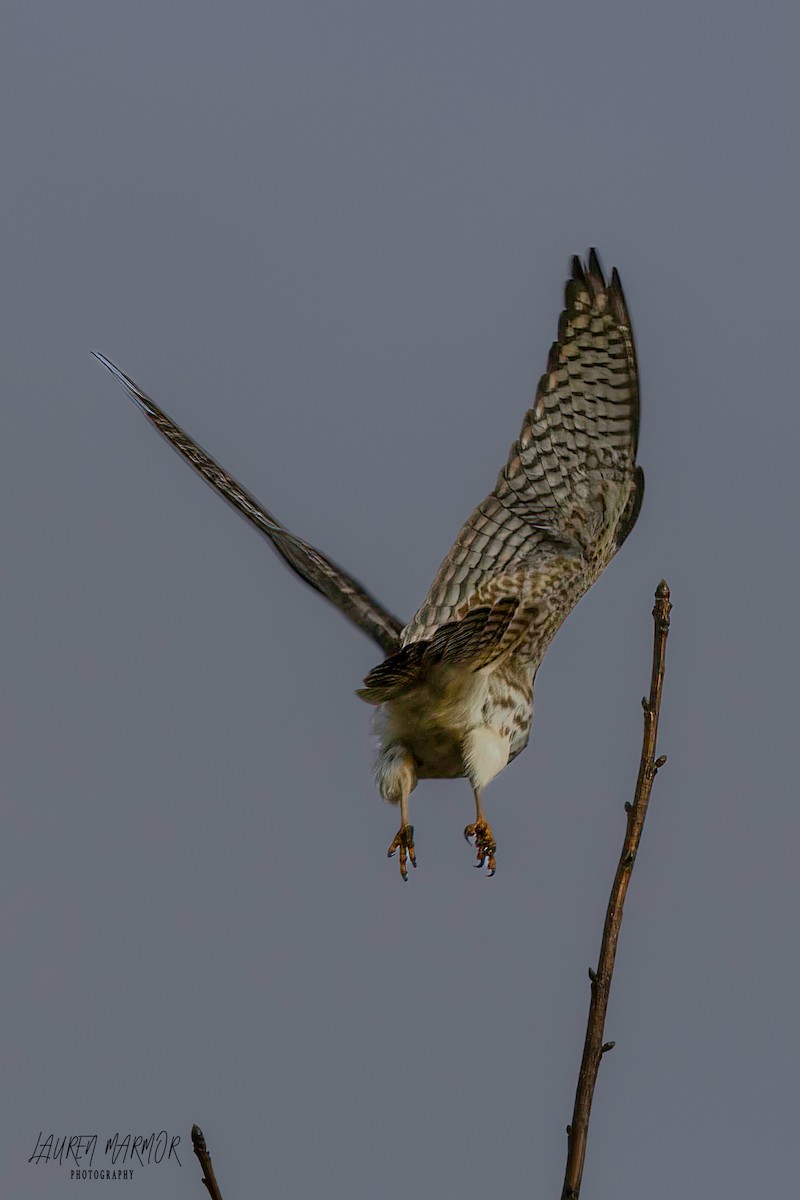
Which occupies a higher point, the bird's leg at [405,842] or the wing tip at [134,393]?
the wing tip at [134,393]

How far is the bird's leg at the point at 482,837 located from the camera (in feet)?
15.7

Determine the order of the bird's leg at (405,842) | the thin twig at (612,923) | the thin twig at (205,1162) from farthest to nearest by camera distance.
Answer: the bird's leg at (405,842), the thin twig at (612,923), the thin twig at (205,1162)

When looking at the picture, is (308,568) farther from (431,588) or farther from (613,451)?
(613,451)

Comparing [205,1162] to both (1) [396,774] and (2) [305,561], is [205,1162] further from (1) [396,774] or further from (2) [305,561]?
(2) [305,561]

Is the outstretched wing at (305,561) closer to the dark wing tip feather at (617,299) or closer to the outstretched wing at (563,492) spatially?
the outstretched wing at (563,492)

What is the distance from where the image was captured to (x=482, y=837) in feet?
15.9

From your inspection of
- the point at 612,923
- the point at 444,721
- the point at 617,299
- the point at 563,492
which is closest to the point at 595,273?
the point at 617,299

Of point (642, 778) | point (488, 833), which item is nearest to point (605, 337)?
point (488, 833)

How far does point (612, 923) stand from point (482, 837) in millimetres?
2006

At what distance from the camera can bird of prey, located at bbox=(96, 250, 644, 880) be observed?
16.4 ft

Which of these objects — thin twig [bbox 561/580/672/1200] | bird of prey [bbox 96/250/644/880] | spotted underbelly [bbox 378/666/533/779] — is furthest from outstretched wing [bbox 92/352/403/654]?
thin twig [bbox 561/580/672/1200]

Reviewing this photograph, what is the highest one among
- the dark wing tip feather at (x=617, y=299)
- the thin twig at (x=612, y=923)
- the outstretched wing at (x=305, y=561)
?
the dark wing tip feather at (x=617, y=299)

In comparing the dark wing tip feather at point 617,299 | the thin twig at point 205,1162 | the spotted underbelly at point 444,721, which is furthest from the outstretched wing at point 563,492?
the thin twig at point 205,1162

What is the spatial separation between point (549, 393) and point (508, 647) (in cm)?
106
